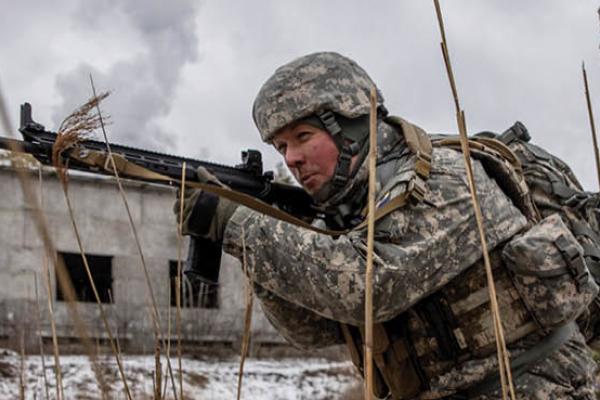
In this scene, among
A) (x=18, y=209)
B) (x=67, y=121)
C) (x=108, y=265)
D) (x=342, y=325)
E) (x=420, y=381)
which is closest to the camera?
(x=67, y=121)

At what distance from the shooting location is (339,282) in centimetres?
215

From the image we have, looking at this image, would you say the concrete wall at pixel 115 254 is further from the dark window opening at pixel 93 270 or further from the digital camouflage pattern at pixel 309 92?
the digital camouflage pattern at pixel 309 92

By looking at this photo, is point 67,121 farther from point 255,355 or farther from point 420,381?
point 255,355

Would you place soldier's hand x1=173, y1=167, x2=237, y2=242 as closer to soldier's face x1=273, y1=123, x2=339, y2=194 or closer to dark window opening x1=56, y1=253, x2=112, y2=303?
soldier's face x1=273, y1=123, x2=339, y2=194

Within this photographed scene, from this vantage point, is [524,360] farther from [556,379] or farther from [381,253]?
[381,253]

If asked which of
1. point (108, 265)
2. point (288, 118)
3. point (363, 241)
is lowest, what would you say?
point (363, 241)

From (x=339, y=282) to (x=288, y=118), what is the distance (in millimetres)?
602

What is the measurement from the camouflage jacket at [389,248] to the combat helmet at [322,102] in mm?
227

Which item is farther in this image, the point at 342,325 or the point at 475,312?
the point at 342,325

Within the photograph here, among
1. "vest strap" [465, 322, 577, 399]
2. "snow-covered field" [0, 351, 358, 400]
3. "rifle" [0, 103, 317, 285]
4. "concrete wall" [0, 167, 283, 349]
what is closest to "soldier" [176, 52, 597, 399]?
"vest strap" [465, 322, 577, 399]

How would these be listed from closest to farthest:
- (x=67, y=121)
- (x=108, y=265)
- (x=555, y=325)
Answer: (x=67, y=121) → (x=555, y=325) → (x=108, y=265)

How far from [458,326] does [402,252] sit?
35 centimetres

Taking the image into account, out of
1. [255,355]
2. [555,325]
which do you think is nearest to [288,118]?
[555,325]

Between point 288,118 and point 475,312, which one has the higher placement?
point 288,118
